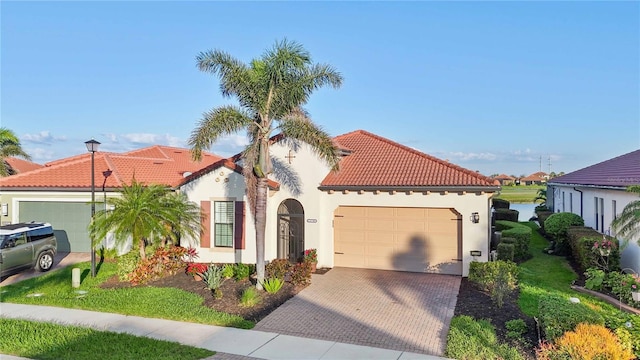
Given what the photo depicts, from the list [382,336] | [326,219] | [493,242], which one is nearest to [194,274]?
[326,219]

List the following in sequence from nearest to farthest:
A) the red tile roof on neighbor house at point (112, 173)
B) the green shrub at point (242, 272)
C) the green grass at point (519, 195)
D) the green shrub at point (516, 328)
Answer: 1. the green shrub at point (516, 328)
2. the green shrub at point (242, 272)
3. the red tile roof on neighbor house at point (112, 173)
4. the green grass at point (519, 195)

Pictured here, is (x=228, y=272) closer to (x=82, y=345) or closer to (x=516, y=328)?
(x=82, y=345)

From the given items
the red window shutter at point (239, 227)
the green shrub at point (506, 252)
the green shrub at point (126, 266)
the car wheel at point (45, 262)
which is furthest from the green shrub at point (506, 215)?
the car wheel at point (45, 262)

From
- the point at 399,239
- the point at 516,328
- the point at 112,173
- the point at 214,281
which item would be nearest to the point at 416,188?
the point at 399,239

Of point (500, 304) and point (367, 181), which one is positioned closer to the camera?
point (500, 304)

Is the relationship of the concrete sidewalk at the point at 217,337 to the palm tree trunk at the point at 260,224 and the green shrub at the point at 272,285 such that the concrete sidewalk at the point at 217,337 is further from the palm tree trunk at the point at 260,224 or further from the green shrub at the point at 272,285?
the palm tree trunk at the point at 260,224

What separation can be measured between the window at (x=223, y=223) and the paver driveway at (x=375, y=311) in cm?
415

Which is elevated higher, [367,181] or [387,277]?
[367,181]

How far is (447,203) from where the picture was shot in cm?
1348

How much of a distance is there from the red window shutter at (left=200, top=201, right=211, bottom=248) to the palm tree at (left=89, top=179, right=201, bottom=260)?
1.26 metres

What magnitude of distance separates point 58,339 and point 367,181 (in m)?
9.89

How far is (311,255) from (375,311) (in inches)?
176

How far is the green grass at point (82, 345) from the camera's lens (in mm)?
7301

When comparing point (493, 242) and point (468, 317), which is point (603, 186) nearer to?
point (493, 242)
